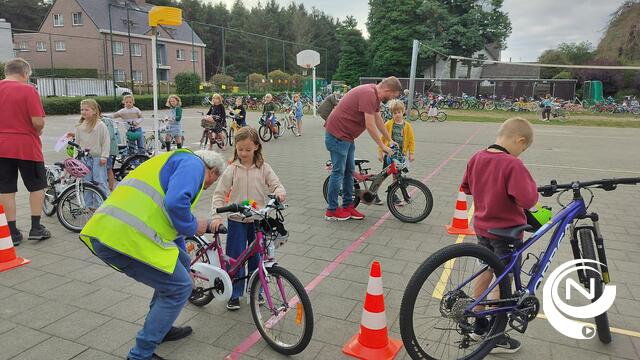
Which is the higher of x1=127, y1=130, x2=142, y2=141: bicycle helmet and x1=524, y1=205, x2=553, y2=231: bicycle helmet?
x1=127, y1=130, x2=142, y2=141: bicycle helmet

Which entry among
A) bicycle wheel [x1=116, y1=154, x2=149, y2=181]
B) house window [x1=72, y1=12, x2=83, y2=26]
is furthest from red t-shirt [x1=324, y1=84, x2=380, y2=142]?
house window [x1=72, y1=12, x2=83, y2=26]

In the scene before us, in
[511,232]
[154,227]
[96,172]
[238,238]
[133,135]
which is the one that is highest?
[133,135]

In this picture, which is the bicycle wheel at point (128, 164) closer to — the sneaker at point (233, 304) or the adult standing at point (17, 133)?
the adult standing at point (17, 133)

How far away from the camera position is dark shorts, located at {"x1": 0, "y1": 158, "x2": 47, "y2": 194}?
4.86m

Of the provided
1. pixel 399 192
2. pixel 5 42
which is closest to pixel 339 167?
pixel 399 192

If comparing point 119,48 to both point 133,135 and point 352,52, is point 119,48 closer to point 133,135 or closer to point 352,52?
point 352,52

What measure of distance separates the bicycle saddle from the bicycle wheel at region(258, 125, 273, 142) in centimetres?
1230

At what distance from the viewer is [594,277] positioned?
3.01 m

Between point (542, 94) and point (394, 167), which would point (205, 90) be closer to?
point (542, 94)

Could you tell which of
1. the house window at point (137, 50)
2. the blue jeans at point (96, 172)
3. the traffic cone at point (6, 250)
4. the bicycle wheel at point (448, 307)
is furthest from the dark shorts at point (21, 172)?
the house window at point (137, 50)

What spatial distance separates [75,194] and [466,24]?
1803 inches

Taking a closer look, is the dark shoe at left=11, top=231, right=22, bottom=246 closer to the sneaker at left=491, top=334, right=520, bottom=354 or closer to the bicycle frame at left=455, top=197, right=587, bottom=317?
the bicycle frame at left=455, top=197, right=587, bottom=317

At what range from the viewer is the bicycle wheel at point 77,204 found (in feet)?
18.0

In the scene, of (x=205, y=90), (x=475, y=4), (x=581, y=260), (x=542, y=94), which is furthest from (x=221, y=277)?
(x=475, y=4)
